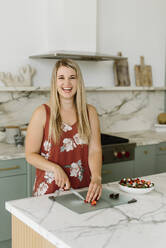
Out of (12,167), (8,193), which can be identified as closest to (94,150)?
(12,167)

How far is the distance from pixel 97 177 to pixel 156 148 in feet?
6.28

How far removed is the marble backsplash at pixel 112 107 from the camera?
365 centimetres

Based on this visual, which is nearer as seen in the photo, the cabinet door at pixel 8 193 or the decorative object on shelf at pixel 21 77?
the cabinet door at pixel 8 193

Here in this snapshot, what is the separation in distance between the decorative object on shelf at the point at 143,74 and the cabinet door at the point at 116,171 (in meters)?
1.19

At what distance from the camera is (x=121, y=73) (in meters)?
4.28

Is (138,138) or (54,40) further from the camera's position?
(138,138)

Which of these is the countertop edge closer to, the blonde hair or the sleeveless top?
the sleeveless top

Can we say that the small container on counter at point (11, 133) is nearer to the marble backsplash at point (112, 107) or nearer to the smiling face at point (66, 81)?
the marble backsplash at point (112, 107)

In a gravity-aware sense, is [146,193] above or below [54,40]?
below

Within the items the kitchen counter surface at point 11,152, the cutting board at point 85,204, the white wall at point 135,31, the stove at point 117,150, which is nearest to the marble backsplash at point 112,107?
the white wall at point 135,31

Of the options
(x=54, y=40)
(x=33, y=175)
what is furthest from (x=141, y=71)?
(x=33, y=175)

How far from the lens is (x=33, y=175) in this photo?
122 inches

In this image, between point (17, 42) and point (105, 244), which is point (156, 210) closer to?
point (105, 244)

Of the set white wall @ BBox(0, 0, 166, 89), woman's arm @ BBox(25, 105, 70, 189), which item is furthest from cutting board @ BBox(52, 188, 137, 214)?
white wall @ BBox(0, 0, 166, 89)
